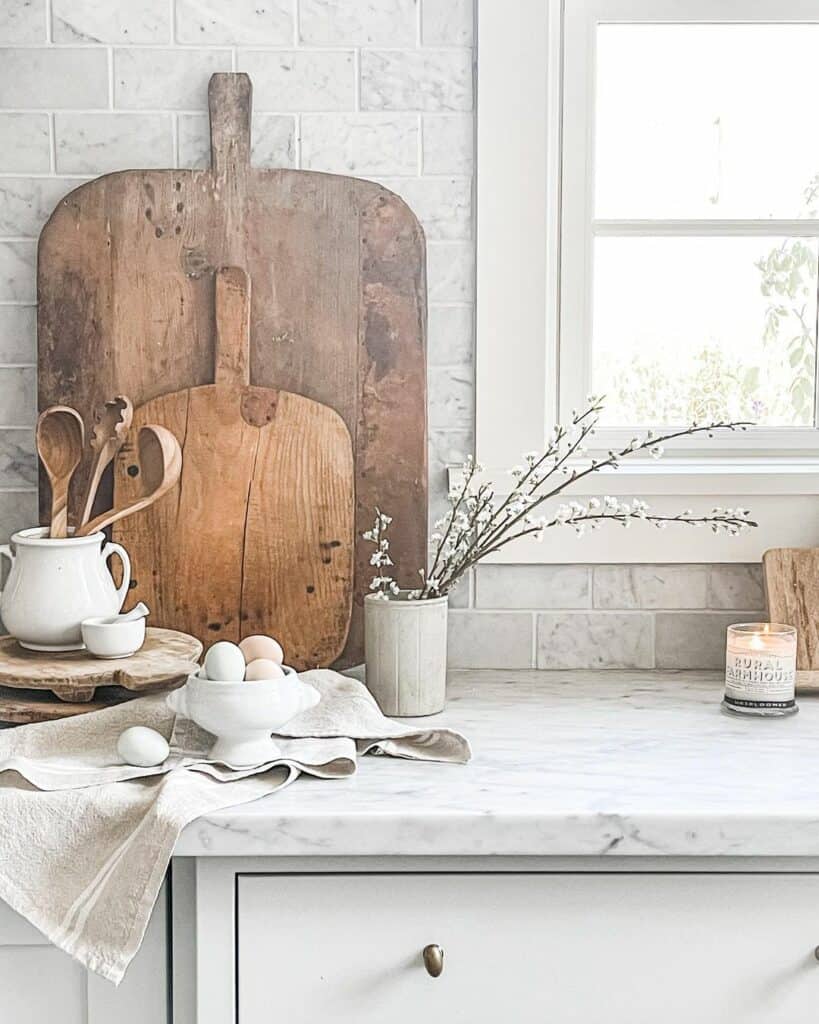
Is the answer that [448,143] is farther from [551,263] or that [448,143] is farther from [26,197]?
[26,197]

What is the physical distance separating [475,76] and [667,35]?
31cm

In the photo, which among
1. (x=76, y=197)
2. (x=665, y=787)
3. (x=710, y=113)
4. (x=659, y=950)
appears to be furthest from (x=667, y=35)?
(x=659, y=950)

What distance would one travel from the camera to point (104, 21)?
180 centimetres

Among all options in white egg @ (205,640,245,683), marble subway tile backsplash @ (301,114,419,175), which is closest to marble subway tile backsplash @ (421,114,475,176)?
marble subway tile backsplash @ (301,114,419,175)

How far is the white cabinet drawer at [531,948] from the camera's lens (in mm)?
1299

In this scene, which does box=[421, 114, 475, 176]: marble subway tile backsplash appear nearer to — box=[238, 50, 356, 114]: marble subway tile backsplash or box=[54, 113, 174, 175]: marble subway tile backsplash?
box=[238, 50, 356, 114]: marble subway tile backsplash

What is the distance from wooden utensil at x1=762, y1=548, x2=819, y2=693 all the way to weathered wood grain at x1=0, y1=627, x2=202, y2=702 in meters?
0.83

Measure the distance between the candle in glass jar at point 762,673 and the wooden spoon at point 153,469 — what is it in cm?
79

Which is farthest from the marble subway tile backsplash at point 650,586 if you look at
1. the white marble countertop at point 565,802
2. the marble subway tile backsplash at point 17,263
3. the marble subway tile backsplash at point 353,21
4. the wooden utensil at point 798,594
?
the marble subway tile backsplash at point 17,263

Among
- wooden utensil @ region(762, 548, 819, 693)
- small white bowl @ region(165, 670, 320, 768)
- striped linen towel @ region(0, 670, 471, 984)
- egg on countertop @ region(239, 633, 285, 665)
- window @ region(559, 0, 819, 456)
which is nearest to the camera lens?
striped linen towel @ region(0, 670, 471, 984)

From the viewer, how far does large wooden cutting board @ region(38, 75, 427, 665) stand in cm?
180

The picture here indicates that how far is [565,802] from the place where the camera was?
1302 millimetres

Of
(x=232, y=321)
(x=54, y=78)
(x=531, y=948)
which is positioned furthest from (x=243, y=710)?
(x=54, y=78)

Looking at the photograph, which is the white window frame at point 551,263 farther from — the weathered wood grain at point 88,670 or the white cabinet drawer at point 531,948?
the white cabinet drawer at point 531,948
